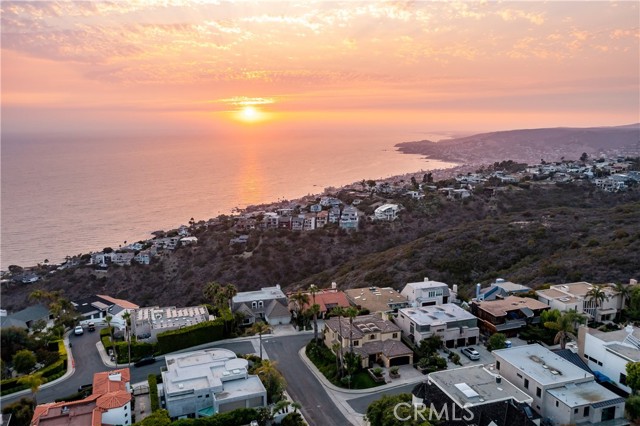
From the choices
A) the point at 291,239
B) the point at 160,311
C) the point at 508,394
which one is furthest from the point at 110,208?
the point at 508,394

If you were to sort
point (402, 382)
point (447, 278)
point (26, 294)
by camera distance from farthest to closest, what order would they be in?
1. point (26, 294)
2. point (447, 278)
3. point (402, 382)

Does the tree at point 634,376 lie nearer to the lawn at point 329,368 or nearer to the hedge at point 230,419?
the lawn at point 329,368

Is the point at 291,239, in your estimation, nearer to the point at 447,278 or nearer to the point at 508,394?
the point at 447,278

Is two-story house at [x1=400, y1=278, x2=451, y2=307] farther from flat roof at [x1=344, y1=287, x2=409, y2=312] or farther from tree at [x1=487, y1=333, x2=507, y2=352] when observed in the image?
tree at [x1=487, y1=333, x2=507, y2=352]

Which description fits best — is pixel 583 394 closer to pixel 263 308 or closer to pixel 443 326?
pixel 443 326

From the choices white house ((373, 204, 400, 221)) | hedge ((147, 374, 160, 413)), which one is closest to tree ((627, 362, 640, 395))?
hedge ((147, 374, 160, 413))

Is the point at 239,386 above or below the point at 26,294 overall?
above

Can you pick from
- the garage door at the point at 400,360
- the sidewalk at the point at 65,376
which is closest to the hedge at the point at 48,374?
the sidewalk at the point at 65,376
